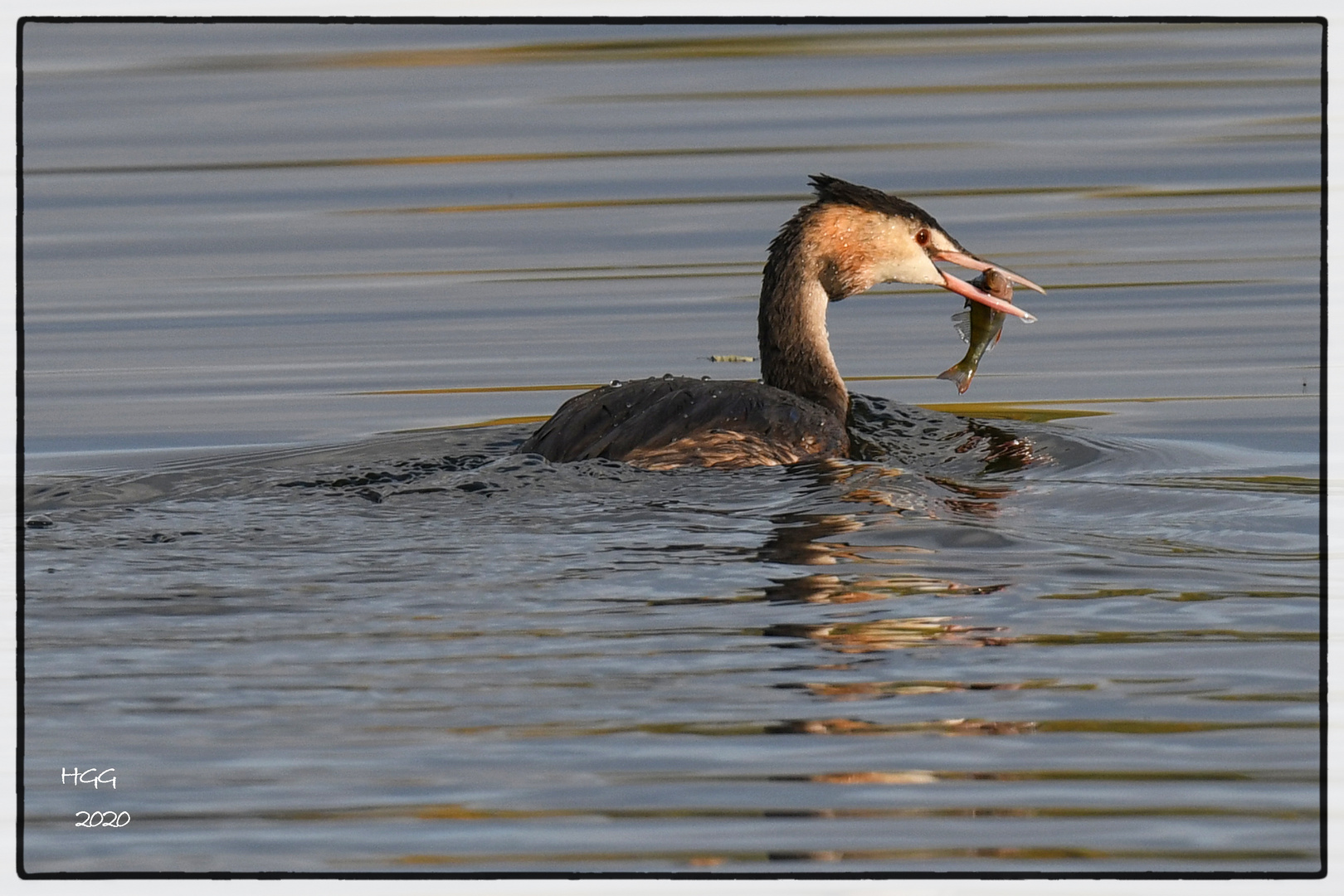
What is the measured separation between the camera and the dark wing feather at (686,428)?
821 centimetres

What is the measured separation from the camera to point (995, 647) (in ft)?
19.1

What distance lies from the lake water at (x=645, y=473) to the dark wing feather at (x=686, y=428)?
199 mm

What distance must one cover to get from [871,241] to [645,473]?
7.18ft

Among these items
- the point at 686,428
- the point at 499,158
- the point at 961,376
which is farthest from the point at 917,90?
the point at 686,428

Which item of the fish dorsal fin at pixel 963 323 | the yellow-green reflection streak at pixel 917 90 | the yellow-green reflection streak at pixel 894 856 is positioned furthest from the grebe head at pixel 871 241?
the yellow-green reflection streak at pixel 894 856

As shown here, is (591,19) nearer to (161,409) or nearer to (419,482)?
(419,482)

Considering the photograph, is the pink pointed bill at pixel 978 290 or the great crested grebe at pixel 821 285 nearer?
the great crested grebe at pixel 821 285

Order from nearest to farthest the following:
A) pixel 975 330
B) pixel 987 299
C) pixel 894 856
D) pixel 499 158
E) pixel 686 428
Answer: pixel 894 856 → pixel 686 428 → pixel 987 299 → pixel 975 330 → pixel 499 158

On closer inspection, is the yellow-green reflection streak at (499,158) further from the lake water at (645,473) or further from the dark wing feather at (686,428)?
Answer: the dark wing feather at (686,428)

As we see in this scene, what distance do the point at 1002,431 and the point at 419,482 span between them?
104 inches

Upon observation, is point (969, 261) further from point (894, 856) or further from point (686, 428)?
point (894, 856)

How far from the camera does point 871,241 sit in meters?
9.77

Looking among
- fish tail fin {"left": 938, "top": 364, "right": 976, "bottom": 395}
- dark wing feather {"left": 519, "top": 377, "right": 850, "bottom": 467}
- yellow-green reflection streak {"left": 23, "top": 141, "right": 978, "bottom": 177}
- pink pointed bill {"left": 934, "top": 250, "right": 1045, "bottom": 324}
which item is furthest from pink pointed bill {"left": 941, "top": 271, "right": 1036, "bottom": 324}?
yellow-green reflection streak {"left": 23, "top": 141, "right": 978, "bottom": 177}

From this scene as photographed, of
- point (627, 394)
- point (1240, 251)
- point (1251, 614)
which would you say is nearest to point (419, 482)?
point (627, 394)
